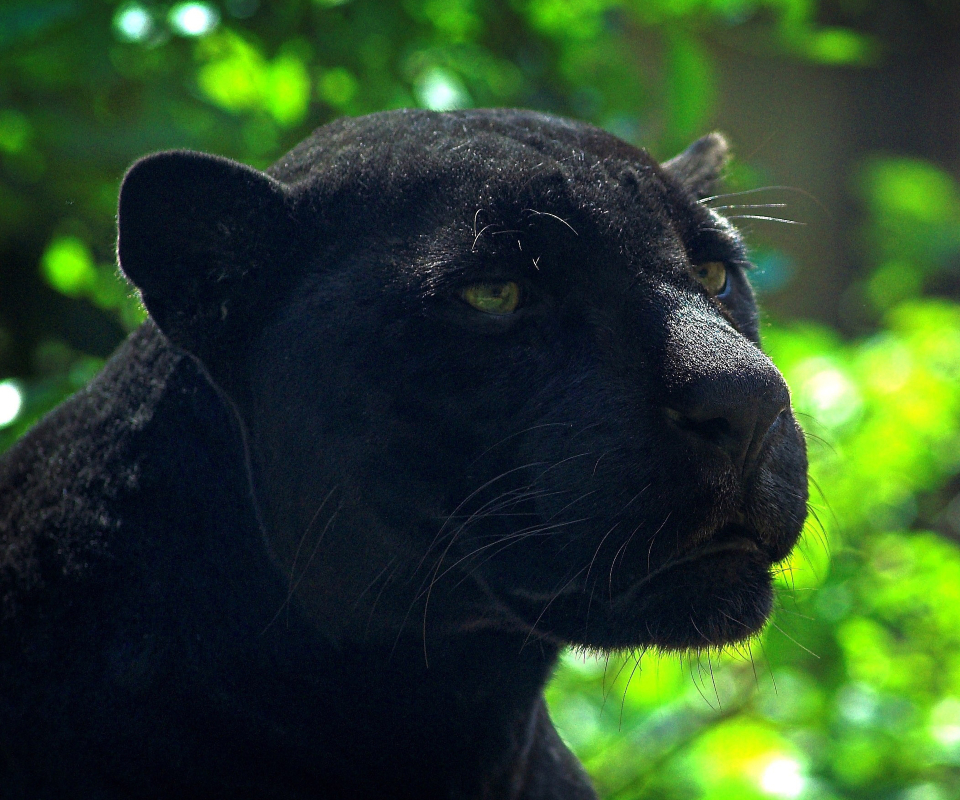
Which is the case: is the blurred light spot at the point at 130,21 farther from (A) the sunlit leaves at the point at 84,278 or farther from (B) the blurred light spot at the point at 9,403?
(B) the blurred light spot at the point at 9,403

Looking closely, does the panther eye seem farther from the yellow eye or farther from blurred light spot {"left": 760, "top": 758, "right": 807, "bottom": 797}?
blurred light spot {"left": 760, "top": 758, "right": 807, "bottom": 797}

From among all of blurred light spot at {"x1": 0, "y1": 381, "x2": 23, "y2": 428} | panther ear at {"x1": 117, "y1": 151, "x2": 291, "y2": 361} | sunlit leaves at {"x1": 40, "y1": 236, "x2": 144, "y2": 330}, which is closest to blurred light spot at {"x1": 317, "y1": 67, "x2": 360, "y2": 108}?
sunlit leaves at {"x1": 40, "y1": 236, "x2": 144, "y2": 330}

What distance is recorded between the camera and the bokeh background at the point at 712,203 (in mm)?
2891

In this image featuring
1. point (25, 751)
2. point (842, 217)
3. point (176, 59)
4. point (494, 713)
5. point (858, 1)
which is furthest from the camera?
point (842, 217)

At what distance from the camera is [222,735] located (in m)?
1.76

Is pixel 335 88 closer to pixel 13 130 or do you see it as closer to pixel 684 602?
pixel 13 130

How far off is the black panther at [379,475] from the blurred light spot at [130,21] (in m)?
1.16

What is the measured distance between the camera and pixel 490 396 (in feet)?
5.49

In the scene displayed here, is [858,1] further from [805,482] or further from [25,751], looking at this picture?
[25,751]

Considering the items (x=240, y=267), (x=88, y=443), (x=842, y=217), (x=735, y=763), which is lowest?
(x=842, y=217)

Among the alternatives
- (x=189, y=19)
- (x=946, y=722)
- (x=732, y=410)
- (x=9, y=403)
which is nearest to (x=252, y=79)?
(x=189, y=19)

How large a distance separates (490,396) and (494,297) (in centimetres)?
16

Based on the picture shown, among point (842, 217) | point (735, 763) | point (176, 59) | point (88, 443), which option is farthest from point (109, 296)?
point (842, 217)

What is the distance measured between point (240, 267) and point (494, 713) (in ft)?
2.99
